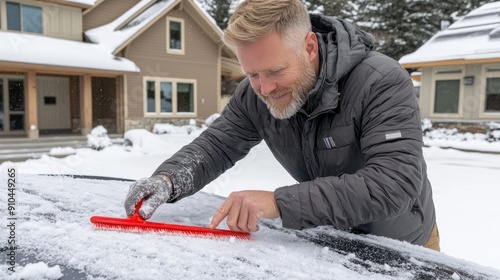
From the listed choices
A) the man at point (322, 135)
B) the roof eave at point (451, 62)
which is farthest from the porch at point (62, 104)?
the man at point (322, 135)

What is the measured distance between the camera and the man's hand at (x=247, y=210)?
1.41 m

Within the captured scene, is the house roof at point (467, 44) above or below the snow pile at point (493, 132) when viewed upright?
above

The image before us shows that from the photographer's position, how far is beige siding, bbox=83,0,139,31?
49.0 feet

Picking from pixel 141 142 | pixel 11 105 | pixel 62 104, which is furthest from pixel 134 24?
pixel 141 142

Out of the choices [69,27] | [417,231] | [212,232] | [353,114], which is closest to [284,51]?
[353,114]

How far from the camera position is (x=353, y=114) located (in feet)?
5.28

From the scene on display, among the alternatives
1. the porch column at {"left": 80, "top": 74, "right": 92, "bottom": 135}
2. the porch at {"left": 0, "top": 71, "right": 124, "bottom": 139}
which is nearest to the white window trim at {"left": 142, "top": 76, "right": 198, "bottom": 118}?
the porch at {"left": 0, "top": 71, "right": 124, "bottom": 139}

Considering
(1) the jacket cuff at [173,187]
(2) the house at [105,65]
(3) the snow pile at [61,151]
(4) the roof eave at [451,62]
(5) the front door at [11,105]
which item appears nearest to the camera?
(1) the jacket cuff at [173,187]

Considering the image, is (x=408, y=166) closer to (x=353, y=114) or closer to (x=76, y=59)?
(x=353, y=114)

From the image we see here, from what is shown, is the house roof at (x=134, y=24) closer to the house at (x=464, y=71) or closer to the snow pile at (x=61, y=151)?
the snow pile at (x=61, y=151)

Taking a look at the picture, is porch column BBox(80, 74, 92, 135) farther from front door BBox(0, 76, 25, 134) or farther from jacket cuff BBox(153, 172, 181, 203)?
jacket cuff BBox(153, 172, 181, 203)

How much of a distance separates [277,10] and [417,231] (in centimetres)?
125

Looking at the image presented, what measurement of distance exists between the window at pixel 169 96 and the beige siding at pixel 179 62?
235mm

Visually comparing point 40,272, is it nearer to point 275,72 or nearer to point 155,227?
point 155,227
